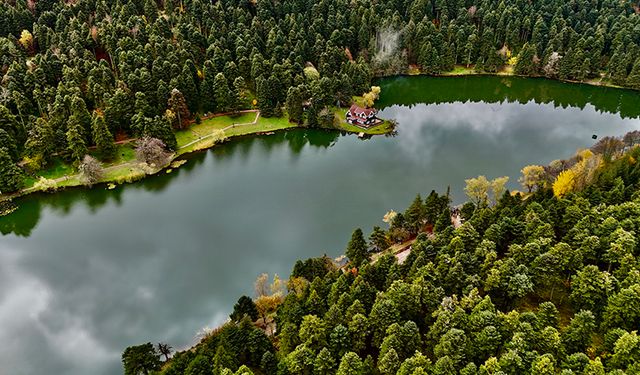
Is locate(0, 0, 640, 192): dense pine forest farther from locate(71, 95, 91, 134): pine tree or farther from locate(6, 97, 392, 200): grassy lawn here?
locate(6, 97, 392, 200): grassy lawn

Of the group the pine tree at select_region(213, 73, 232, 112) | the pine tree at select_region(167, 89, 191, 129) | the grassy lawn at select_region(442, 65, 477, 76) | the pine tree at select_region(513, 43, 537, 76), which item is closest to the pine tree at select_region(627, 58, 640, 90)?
the pine tree at select_region(513, 43, 537, 76)

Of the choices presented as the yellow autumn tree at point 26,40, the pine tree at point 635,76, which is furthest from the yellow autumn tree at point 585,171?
the yellow autumn tree at point 26,40

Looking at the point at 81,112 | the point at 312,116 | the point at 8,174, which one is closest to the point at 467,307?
the point at 312,116

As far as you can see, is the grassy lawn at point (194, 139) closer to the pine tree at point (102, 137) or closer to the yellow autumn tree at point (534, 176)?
the pine tree at point (102, 137)

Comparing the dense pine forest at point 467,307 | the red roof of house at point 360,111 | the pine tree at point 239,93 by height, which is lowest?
the dense pine forest at point 467,307

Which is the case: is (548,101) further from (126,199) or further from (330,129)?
(126,199)

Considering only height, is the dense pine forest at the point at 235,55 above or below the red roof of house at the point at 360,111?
above

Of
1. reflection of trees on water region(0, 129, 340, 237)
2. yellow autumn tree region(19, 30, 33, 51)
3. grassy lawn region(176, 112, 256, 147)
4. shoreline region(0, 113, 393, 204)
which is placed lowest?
reflection of trees on water region(0, 129, 340, 237)

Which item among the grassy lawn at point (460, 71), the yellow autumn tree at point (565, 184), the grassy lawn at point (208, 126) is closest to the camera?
the yellow autumn tree at point (565, 184)
